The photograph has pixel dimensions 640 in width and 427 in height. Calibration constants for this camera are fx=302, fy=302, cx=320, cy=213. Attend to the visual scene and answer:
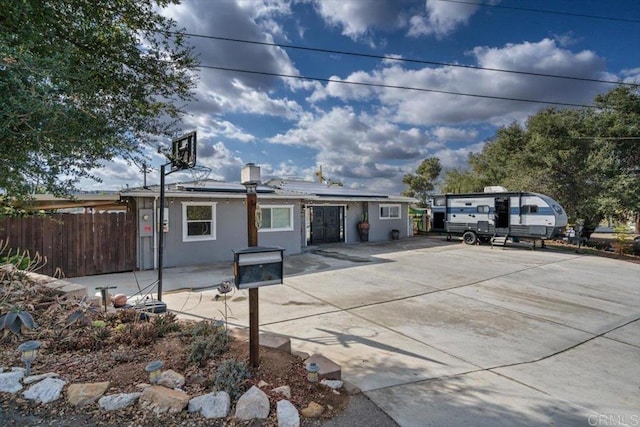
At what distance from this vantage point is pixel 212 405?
2.16 metres

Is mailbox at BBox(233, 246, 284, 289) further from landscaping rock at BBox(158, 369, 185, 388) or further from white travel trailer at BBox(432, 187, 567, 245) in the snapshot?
white travel trailer at BBox(432, 187, 567, 245)

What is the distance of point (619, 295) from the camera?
24.0 feet

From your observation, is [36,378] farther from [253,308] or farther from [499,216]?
[499,216]

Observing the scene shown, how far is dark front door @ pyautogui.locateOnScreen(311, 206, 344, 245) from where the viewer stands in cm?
1549

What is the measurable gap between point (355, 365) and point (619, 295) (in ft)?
25.8

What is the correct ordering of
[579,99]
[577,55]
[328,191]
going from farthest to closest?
[328,191] < [579,99] < [577,55]

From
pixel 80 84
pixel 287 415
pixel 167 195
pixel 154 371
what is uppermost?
pixel 80 84

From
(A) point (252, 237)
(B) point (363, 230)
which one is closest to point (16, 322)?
(A) point (252, 237)

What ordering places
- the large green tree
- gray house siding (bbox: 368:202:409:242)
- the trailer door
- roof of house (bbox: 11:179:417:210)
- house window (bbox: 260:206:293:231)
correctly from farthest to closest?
gray house siding (bbox: 368:202:409:242)
the trailer door
house window (bbox: 260:206:293:231)
roof of house (bbox: 11:179:417:210)
the large green tree

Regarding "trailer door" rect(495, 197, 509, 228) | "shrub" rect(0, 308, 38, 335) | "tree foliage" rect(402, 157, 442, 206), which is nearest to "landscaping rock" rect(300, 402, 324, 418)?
"shrub" rect(0, 308, 38, 335)

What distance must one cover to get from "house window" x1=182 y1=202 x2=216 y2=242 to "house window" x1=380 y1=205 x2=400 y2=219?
9736mm

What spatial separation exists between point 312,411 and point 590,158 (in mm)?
19739

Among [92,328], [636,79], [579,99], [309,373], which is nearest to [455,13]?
[579,99]

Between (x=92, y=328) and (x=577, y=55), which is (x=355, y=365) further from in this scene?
(x=577, y=55)
